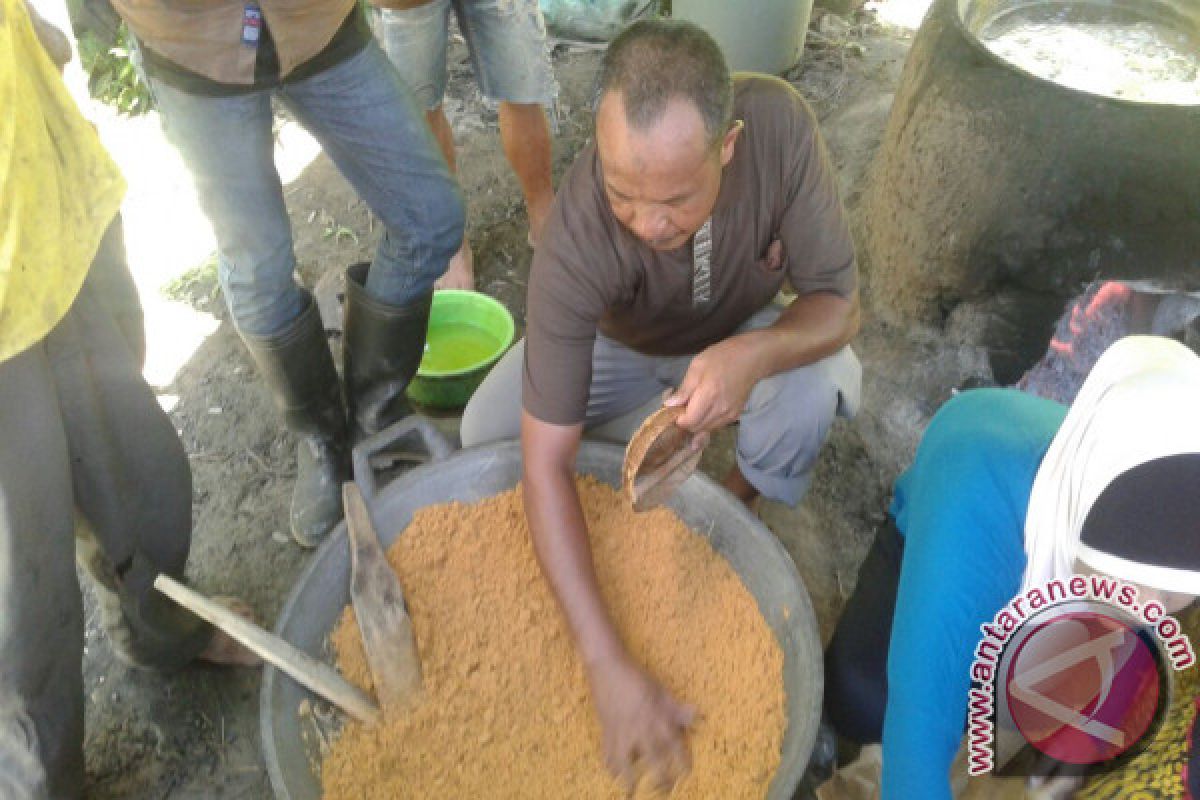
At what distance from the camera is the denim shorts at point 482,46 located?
2400mm

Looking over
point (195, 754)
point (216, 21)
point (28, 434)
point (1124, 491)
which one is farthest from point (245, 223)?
point (1124, 491)

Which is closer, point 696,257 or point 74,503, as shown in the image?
point 74,503

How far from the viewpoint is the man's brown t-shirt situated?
1476 mm

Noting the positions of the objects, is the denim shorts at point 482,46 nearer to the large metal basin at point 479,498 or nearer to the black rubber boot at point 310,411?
the black rubber boot at point 310,411

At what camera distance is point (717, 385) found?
1420 mm

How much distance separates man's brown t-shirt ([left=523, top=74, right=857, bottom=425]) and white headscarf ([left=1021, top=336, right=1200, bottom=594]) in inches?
22.2

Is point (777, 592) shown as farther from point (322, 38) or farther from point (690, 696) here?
point (322, 38)

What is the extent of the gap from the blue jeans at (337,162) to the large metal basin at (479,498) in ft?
2.12

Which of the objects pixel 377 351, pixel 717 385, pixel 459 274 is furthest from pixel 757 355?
pixel 459 274

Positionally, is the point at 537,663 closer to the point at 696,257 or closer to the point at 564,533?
the point at 564,533

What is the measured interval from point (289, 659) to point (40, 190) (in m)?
0.67

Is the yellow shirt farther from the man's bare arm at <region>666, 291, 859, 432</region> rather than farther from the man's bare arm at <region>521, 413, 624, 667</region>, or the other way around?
the man's bare arm at <region>666, 291, 859, 432</region>

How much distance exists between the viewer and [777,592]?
1387mm

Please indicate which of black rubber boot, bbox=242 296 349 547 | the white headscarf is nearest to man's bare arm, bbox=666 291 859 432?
the white headscarf
